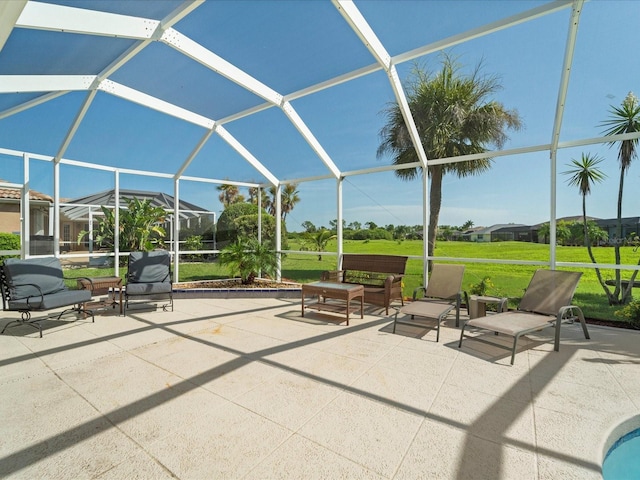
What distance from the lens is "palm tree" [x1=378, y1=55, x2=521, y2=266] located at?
7.64 metres

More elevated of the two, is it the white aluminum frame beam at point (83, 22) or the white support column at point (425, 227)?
the white aluminum frame beam at point (83, 22)

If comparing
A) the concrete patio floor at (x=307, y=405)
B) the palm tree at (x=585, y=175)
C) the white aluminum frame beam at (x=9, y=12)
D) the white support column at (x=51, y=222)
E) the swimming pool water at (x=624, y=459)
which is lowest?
the swimming pool water at (x=624, y=459)

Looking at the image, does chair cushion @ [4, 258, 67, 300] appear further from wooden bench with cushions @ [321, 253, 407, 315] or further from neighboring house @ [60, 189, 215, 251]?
wooden bench with cushions @ [321, 253, 407, 315]

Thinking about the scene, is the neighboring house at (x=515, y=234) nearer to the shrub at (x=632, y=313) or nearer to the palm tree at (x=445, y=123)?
the palm tree at (x=445, y=123)

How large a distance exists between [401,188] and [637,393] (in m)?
5.89

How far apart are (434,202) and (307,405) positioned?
6223 millimetres

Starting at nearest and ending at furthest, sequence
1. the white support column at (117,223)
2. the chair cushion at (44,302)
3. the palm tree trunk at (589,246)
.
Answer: the chair cushion at (44,302) < the palm tree trunk at (589,246) < the white support column at (117,223)

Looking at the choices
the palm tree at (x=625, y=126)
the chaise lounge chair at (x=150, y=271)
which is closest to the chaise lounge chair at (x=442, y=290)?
the palm tree at (x=625, y=126)

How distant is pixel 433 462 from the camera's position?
228cm

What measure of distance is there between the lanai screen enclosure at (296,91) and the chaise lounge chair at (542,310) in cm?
80

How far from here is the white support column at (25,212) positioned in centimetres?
737

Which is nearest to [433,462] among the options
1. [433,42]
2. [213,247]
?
[433,42]

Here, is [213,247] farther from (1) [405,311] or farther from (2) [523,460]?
(2) [523,460]

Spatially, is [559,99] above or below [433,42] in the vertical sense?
below
